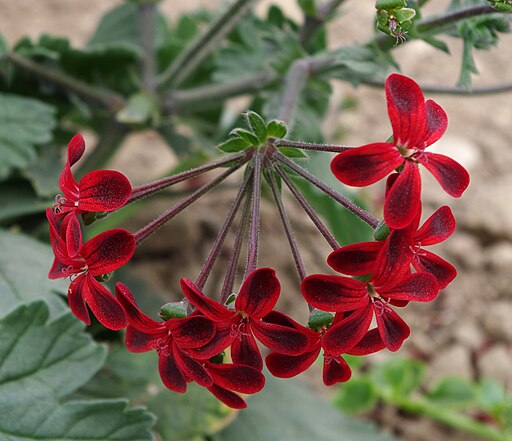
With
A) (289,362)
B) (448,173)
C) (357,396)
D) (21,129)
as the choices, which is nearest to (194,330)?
(289,362)

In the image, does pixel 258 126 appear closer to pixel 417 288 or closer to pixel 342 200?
pixel 342 200

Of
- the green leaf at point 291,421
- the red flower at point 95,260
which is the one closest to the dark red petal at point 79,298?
the red flower at point 95,260

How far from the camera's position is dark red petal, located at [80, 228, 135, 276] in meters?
1.10

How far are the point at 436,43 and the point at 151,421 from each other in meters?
0.92

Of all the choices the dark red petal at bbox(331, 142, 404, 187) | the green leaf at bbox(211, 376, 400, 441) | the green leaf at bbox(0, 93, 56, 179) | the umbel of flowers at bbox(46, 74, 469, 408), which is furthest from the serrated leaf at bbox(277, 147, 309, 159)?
the green leaf at bbox(211, 376, 400, 441)

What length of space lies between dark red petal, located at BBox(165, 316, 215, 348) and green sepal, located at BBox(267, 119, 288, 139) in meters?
0.32

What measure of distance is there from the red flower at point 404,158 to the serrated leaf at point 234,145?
0.22 m

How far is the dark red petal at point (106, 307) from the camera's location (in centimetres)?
112

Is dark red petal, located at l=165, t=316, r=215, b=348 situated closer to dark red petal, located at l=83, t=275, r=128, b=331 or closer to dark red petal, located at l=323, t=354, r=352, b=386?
dark red petal, located at l=83, t=275, r=128, b=331

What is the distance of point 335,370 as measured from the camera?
1192 mm

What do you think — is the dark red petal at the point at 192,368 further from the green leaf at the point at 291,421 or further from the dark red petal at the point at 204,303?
the green leaf at the point at 291,421

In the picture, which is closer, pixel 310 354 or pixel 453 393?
pixel 310 354

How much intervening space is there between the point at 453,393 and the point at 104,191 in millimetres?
1558

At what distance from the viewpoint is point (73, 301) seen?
3.92 feet
